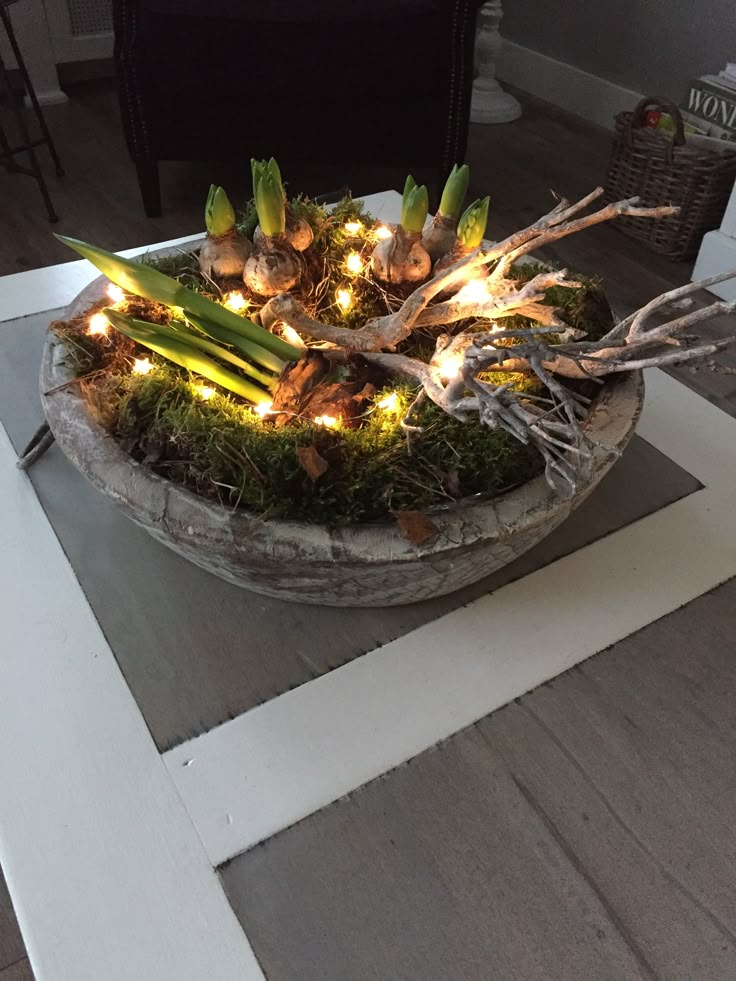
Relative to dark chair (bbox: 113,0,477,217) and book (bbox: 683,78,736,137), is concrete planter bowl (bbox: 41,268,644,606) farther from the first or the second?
book (bbox: 683,78,736,137)

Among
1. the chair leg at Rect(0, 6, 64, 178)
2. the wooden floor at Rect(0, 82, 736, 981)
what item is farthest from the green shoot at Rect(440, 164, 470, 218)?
the chair leg at Rect(0, 6, 64, 178)

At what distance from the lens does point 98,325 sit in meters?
0.81

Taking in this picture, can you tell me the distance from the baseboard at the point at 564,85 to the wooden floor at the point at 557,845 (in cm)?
233

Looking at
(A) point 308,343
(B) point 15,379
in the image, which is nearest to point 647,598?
(A) point 308,343

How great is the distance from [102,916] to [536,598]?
460 millimetres

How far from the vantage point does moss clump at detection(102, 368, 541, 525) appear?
0.64m

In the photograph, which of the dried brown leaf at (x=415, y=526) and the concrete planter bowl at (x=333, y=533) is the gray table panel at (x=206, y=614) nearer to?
the concrete planter bowl at (x=333, y=533)

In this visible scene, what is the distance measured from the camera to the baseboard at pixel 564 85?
102 inches

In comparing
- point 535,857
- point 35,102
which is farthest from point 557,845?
point 35,102

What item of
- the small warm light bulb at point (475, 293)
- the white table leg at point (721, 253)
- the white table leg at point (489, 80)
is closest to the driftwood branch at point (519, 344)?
the small warm light bulb at point (475, 293)

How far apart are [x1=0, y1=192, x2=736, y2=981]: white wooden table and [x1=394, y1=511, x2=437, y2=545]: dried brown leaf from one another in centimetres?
15

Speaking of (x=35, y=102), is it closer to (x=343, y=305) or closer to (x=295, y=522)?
(x=343, y=305)

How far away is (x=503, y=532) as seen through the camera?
0.64m

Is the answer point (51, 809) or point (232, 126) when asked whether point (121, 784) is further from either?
point (232, 126)
